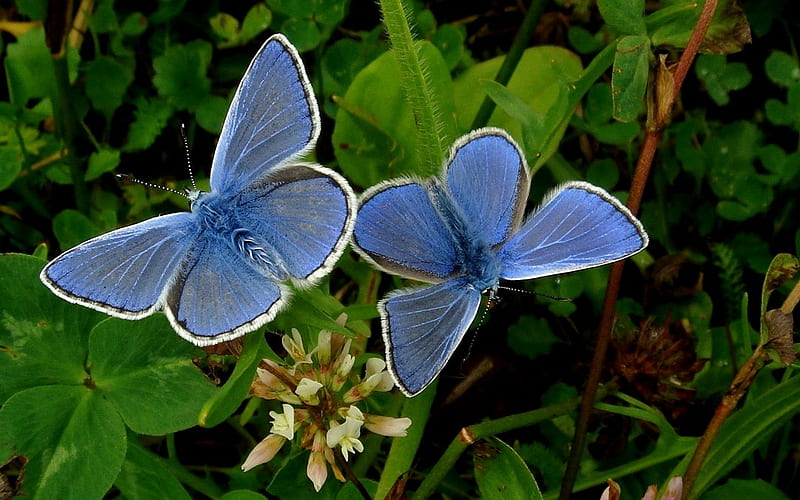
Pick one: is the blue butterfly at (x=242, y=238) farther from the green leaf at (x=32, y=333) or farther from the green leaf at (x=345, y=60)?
the green leaf at (x=345, y=60)

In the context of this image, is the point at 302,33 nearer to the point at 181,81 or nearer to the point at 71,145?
the point at 181,81

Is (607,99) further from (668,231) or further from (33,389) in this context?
(33,389)

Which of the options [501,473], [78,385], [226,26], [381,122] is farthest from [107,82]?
[501,473]

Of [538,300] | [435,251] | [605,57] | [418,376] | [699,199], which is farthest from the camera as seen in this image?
[699,199]

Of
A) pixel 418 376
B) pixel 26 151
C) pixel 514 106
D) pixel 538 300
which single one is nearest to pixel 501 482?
pixel 418 376

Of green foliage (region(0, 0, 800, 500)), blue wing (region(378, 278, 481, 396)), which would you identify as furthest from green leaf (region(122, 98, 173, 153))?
blue wing (region(378, 278, 481, 396))

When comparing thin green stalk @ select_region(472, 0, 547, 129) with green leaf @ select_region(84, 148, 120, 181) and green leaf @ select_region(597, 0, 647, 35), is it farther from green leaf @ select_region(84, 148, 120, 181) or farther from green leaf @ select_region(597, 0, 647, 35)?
green leaf @ select_region(84, 148, 120, 181)
